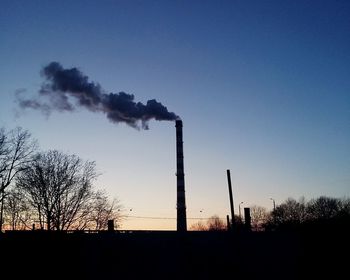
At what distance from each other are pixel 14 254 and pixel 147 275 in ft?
22.6

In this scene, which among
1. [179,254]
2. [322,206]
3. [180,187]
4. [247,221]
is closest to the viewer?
[179,254]

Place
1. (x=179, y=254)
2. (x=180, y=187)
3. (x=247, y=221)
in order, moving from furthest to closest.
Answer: (x=180, y=187) → (x=247, y=221) → (x=179, y=254)

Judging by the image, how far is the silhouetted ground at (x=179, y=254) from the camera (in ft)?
57.3

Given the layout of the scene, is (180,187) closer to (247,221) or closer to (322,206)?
(247,221)

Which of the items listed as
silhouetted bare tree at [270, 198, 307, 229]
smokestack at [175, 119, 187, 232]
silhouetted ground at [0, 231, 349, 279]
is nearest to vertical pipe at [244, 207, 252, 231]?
smokestack at [175, 119, 187, 232]

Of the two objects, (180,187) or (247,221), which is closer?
Result: (247,221)

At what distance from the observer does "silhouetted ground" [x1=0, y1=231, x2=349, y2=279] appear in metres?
17.5

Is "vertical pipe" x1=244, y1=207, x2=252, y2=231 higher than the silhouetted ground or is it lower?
higher

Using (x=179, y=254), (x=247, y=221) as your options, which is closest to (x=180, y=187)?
(x=247, y=221)

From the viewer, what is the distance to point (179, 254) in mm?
21453

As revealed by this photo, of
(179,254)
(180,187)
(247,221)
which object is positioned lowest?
(179,254)

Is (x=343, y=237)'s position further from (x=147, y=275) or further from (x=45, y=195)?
(x=45, y=195)

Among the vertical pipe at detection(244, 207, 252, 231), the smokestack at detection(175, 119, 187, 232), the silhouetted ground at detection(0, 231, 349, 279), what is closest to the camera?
the silhouetted ground at detection(0, 231, 349, 279)

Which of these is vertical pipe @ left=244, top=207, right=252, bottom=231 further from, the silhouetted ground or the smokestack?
the silhouetted ground
